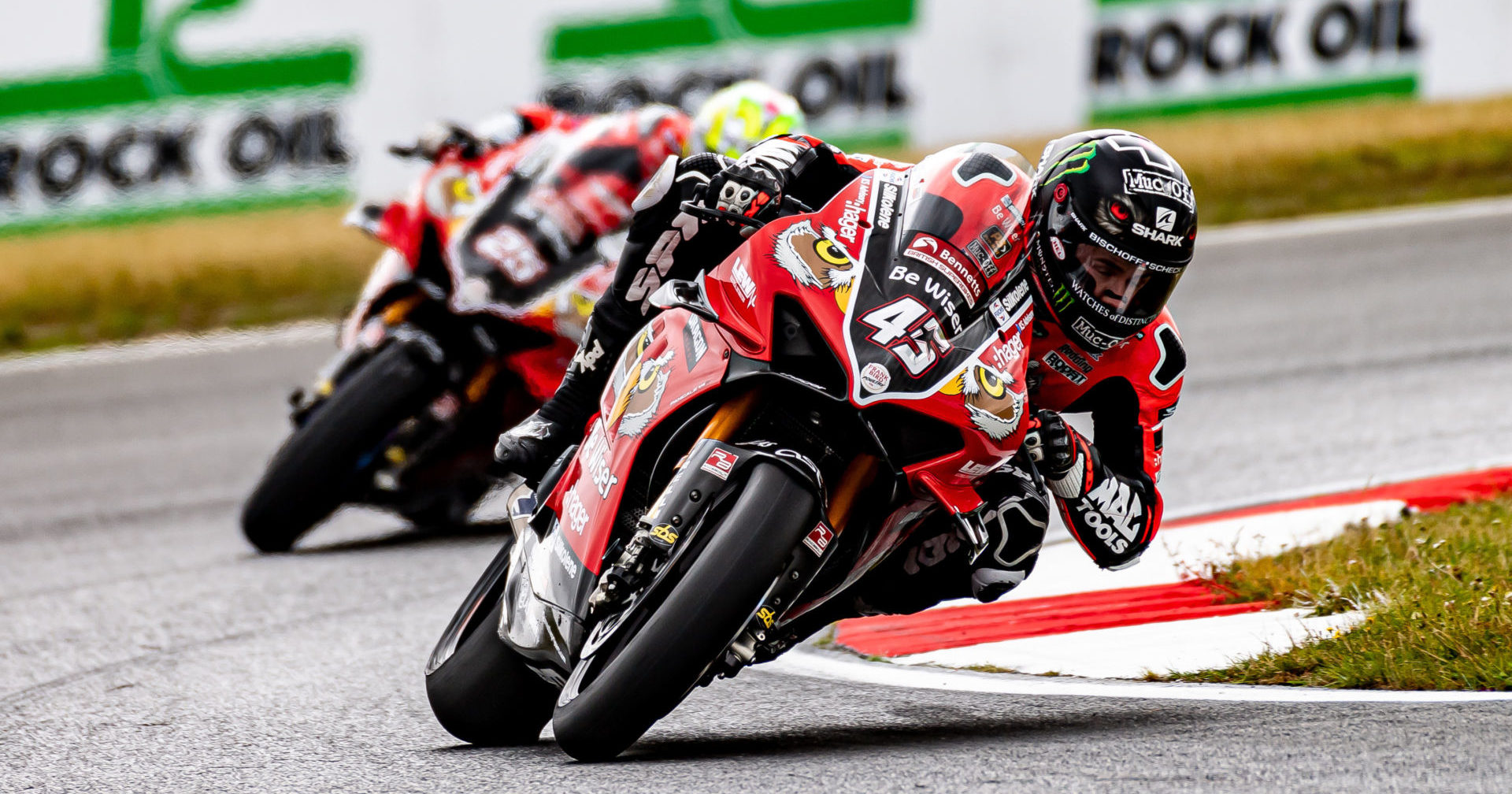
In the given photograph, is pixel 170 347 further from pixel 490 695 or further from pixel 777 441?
pixel 777 441

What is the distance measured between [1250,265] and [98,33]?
7.99 m

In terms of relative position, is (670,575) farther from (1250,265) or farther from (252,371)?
(1250,265)

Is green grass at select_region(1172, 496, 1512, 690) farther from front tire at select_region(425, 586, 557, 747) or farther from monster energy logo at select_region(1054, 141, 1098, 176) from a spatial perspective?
front tire at select_region(425, 586, 557, 747)

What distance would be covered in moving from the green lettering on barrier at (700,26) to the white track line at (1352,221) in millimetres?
2984

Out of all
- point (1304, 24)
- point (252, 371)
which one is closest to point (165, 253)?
point (252, 371)

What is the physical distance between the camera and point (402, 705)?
475 cm

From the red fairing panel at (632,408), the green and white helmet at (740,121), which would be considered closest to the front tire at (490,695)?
the red fairing panel at (632,408)

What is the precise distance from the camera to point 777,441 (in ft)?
12.3

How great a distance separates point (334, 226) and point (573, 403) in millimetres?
9684

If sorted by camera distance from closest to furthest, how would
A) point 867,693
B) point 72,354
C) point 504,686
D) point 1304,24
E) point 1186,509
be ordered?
1. point 504,686
2. point 867,693
3. point 1186,509
4. point 72,354
5. point 1304,24

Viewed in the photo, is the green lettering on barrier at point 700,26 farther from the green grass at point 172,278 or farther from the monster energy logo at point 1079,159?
the monster energy logo at point 1079,159

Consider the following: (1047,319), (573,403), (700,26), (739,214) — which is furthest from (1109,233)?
(700,26)

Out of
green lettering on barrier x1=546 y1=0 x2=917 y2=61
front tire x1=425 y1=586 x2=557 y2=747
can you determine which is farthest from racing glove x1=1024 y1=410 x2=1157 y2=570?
green lettering on barrier x1=546 y1=0 x2=917 y2=61

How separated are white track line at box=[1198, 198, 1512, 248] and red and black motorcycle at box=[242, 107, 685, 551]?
7.19 m
